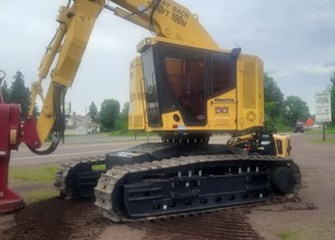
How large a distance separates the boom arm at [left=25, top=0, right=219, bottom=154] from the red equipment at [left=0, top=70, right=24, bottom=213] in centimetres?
39

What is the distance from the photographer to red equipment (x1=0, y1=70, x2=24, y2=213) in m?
8.98

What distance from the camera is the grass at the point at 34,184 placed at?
1121 centimetres

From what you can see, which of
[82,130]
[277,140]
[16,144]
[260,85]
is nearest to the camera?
[16,144]

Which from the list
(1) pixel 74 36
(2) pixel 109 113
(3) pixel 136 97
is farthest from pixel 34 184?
(2) pixel 109 113

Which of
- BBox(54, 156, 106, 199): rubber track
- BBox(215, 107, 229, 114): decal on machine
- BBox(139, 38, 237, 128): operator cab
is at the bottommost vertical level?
BBox(54, 156, 106, 199): rubber track

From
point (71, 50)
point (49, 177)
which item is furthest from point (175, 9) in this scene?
point (49, 177)

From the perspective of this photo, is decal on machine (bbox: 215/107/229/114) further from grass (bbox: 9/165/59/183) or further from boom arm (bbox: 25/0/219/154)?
grass (bbox: 9/165/59/183)

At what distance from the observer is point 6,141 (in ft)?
29.5

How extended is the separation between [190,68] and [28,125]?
328 cm

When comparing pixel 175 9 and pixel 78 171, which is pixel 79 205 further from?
pixel 175 9

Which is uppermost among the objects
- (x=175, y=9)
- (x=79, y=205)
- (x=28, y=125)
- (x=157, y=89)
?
(x=175, y=9)

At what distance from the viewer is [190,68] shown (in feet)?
32.4

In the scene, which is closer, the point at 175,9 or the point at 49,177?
the point at 175,9

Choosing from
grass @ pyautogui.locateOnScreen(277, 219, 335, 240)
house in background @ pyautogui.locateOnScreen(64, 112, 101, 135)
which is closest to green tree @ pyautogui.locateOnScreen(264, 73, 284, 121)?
grass @ pyautogui.locateOnScreen(277, 219, 335, 240)
